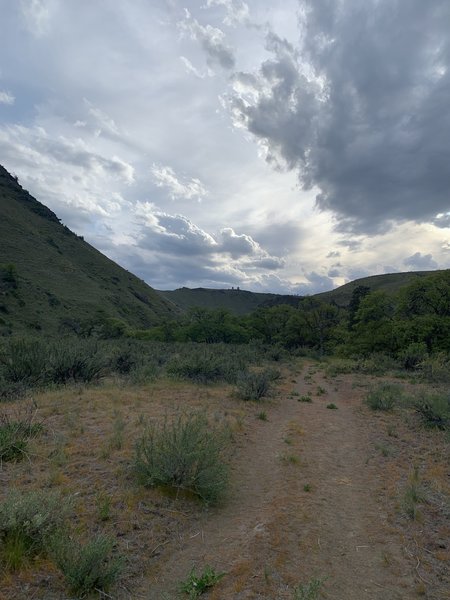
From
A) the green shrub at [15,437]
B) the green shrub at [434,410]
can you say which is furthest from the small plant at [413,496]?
the green shrub at [15,437]

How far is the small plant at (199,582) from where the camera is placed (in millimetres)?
3359

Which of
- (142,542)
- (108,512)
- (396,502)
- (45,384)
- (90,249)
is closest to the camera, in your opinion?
(142,542)

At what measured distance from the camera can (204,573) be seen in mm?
3578

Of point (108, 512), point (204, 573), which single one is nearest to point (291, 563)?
point (204, 573)

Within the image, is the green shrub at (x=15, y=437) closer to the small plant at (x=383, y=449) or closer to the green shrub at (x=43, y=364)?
the green shrub at (x=43, y=364)

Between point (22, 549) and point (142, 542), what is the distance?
4.08 ft

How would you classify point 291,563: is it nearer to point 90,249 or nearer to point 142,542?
point 142,542

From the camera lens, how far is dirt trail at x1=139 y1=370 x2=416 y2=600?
3.54m

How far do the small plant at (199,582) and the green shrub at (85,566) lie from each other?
64 centimetres

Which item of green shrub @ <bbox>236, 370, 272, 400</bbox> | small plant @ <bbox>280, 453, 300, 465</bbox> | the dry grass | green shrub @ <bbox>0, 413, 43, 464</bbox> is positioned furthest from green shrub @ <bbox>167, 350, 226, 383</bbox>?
green shrub @ <bbox>0, 413, 43, 464</bbox>

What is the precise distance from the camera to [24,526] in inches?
142

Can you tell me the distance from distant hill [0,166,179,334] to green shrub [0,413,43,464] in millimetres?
38035

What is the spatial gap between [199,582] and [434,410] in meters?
9.06

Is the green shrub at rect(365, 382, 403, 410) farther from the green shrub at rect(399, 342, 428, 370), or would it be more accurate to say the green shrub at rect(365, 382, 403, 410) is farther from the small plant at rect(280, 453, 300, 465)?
the green shrub at rect(399, 342, 428, 370)
